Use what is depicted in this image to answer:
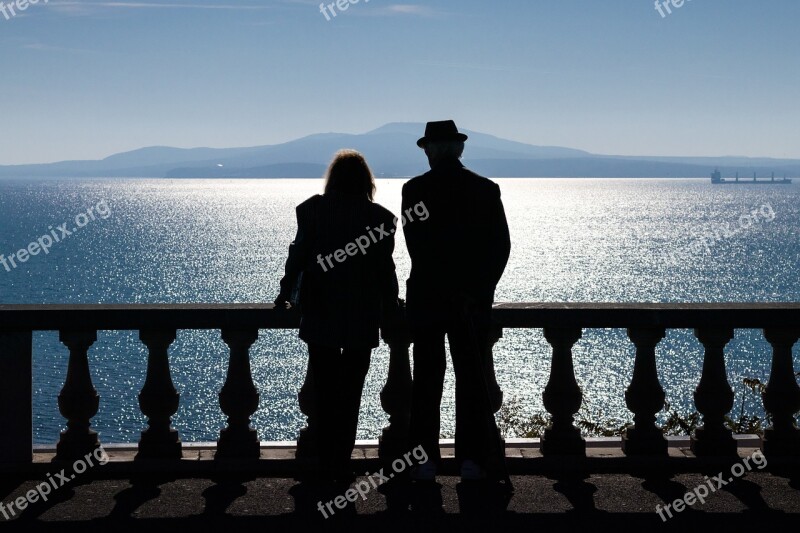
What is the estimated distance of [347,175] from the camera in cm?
541

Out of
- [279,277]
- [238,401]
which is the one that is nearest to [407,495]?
[238,401]

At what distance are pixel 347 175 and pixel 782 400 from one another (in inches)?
116

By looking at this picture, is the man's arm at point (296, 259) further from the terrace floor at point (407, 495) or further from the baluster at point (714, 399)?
the baluster at point (714, 399)

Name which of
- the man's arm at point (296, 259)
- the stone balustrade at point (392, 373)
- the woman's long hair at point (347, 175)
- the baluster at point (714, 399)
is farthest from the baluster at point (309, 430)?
the baluster at point (714, 399)

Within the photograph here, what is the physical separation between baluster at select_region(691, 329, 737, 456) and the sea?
1.75m

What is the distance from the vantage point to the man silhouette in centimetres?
548

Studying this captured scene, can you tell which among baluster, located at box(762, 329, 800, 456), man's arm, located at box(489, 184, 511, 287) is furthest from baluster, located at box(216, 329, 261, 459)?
baluster, located at box(762, 329, 800, 456)

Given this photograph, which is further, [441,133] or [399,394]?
[399,394]

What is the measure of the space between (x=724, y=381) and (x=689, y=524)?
4.48 feet

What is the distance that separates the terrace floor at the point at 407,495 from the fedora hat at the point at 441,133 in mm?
1901

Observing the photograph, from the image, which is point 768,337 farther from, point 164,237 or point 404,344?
point 164,237

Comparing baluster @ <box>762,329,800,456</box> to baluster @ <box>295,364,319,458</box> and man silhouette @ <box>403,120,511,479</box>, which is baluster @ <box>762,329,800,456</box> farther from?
baluster @ <box>295,364,319,458</box>

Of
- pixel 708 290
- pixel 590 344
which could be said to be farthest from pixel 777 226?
pixel 590 344

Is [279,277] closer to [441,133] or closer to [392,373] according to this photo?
[392,373]
